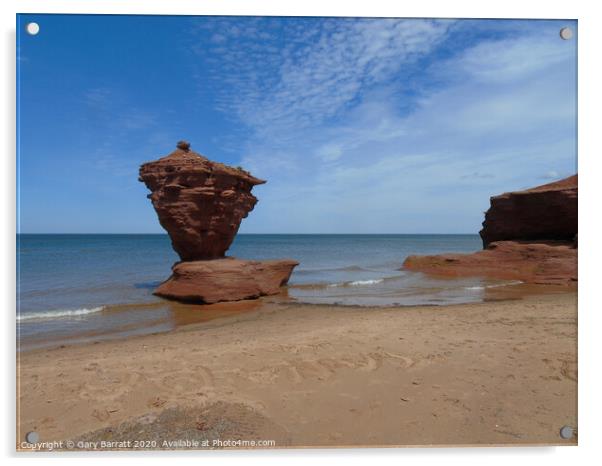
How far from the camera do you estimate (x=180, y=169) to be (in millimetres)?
12023

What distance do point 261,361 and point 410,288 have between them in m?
11.6

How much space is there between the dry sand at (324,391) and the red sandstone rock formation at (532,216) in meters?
13.9

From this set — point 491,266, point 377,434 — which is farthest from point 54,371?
point 491,266

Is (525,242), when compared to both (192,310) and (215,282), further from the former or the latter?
(192,310)

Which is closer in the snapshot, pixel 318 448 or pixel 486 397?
pixel 318 448

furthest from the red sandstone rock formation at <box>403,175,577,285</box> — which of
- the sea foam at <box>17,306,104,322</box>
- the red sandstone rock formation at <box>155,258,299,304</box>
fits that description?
the sea foam at <box>17,306,104,322</box>

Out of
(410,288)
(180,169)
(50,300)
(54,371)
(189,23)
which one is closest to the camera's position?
(189,23)

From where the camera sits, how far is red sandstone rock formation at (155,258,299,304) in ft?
38.1

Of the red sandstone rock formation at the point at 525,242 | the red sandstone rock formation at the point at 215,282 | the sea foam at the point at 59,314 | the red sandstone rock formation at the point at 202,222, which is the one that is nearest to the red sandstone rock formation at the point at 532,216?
the red sandstone rock formation at the point at 525,242

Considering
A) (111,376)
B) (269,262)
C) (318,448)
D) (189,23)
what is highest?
(189,23)

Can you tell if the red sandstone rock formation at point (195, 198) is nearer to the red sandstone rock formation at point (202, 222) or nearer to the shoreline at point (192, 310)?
the red sandstone rock formation at point (202, 222)

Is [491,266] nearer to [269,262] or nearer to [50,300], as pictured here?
[269,262]

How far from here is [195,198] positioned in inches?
491

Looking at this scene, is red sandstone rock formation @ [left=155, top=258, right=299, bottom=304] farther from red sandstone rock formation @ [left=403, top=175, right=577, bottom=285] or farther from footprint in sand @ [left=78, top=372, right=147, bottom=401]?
red sandstone rock formation @ [left=403, top=175, right=577, bottom=285]
